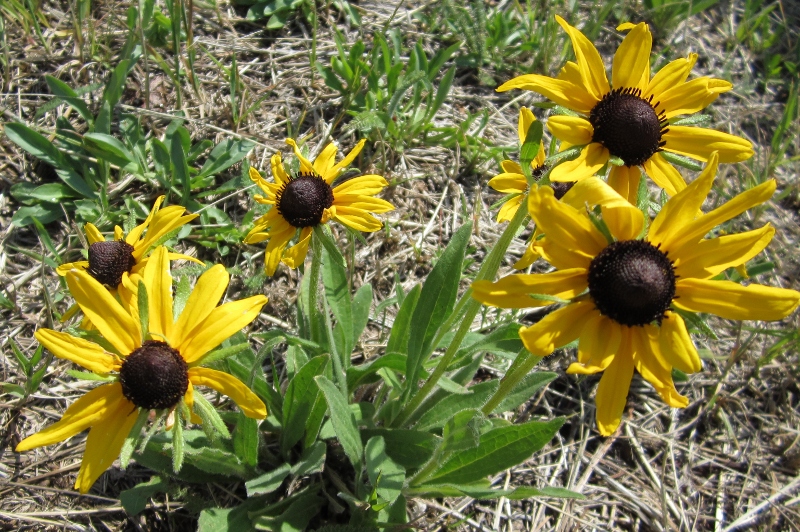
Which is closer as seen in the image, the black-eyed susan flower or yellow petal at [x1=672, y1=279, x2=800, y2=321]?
yellow petal at [x1=672, y1=279, x2=800, y2=321]

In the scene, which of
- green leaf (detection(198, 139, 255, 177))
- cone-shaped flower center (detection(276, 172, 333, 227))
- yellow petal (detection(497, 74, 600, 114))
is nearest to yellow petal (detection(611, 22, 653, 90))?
yellow petal (detection(497, 74, 600, 114))

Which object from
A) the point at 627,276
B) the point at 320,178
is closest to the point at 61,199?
the point at 320,178

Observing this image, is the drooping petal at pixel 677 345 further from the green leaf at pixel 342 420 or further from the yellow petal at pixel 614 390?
the green leaf at pixel 342 420

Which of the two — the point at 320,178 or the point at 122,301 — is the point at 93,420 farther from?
the point at 320,178

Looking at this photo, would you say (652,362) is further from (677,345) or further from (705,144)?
(705,144)

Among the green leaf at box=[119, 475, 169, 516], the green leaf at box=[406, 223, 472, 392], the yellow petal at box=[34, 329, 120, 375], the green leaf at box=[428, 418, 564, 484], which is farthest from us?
the green leaf at box=[406, 223, 472, 392]

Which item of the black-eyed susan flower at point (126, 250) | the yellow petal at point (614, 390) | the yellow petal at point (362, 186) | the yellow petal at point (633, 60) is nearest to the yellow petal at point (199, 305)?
the black-eyed susan flower at point (126, 250)

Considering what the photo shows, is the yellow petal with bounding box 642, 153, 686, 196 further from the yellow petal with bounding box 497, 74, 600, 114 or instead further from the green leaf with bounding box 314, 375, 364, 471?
the green leaf with bounding box 314, 375, 364, 471
